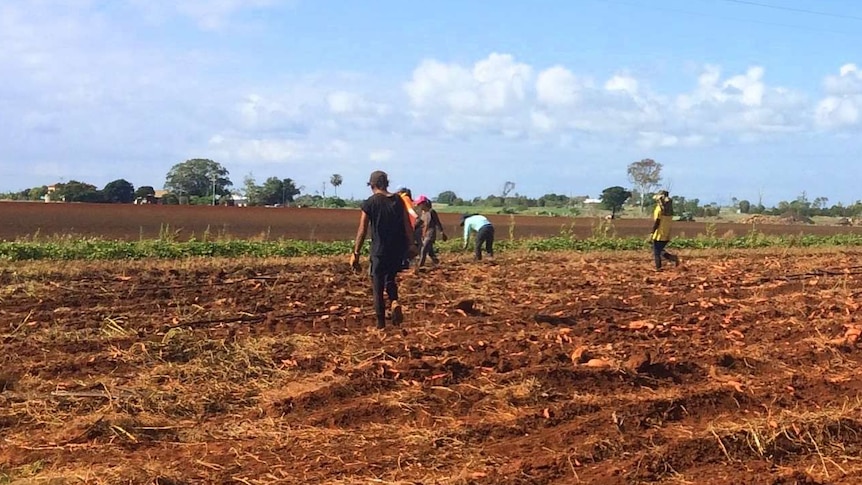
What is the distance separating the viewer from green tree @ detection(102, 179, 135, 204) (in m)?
61.6

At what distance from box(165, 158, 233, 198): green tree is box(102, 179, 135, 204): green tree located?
13.9 metres

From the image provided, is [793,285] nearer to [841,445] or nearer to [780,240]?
[841,445]

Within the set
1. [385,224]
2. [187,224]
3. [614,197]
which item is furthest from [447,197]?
[385,224]

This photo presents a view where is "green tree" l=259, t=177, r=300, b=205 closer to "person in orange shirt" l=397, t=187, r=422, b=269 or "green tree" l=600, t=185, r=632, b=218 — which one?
"green tree" l=600, t=185, r=632, b=218

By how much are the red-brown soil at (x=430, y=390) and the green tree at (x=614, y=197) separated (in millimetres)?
64002

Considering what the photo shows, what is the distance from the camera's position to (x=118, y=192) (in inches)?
2443

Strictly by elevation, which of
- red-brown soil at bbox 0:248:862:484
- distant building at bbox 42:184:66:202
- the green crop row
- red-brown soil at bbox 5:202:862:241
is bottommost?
red-brown soil at bbox 0:248:862:484

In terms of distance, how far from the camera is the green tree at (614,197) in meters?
73.3

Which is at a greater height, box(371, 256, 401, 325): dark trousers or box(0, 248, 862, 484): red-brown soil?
box(371, 256, 401, 325): dark trousers

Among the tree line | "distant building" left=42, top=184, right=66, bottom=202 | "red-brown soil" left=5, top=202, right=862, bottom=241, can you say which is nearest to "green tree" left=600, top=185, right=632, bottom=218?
the tree line

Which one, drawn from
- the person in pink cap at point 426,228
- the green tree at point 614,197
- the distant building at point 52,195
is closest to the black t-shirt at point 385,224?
the person in pink cap at point 426,228

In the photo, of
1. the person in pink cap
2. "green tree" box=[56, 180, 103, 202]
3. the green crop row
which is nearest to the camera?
the person in pink cap

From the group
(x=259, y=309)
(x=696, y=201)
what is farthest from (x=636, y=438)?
(x=696, y=201)

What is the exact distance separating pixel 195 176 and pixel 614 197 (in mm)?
40536
